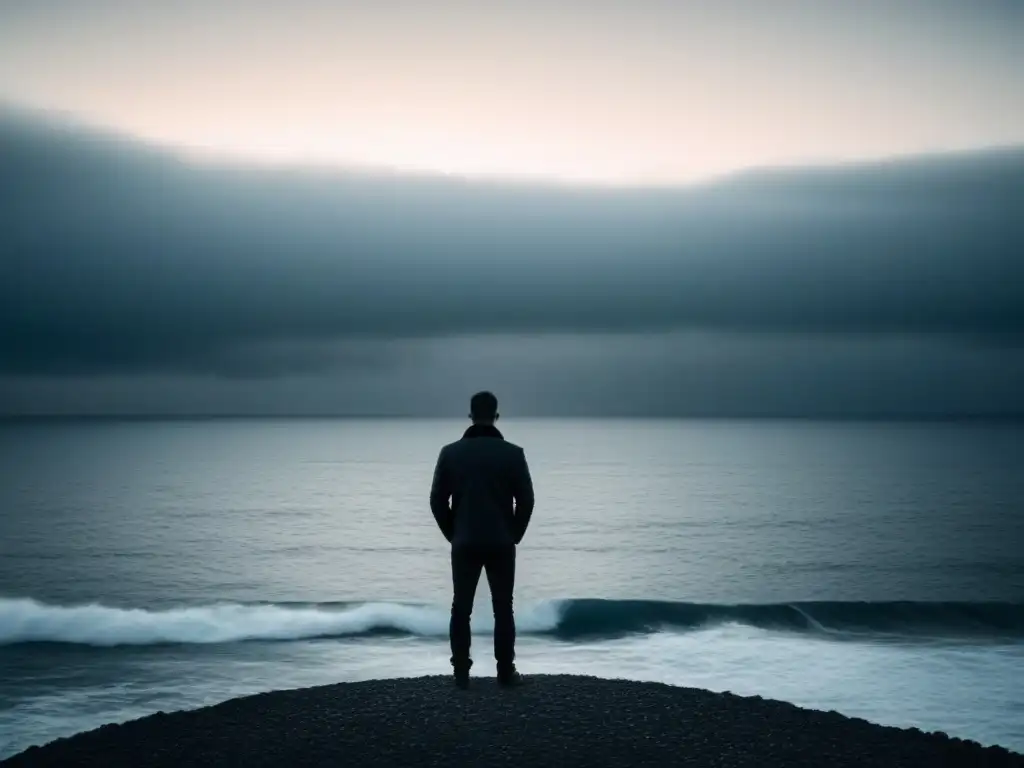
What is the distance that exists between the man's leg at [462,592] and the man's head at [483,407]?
4.76ft

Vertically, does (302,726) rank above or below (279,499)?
above

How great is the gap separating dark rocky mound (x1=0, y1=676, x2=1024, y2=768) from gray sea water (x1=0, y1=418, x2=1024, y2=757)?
849cm

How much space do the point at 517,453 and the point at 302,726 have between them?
12.1 feet

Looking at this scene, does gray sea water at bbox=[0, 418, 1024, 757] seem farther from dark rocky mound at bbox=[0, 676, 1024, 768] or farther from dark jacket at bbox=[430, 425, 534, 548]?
dark jacket at bbox=[430, 425, 534, 548]

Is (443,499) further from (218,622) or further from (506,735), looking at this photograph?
(218,622)

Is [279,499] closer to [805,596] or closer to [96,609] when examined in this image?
[96,609]

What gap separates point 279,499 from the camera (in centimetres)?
7794

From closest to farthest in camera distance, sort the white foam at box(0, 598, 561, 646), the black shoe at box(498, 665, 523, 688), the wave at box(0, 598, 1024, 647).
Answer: the black shoe at box(498, 665, 523, 688), the white foam at box(0, 598, 561, 646), the wave at box(0, 598, 1024, 647)

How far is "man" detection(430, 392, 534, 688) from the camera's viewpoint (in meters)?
9.16

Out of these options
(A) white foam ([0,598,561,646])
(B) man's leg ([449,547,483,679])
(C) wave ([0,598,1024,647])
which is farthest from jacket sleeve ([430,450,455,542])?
(C) wave ([0,598,1024,647])

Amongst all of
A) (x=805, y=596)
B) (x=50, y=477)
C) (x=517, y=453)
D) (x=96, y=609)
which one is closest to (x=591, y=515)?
(x=805, y=596)

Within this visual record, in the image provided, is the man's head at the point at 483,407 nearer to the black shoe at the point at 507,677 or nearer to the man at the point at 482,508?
the man at the point at 482,508

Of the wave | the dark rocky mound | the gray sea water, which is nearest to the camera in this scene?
the dark rocky mound

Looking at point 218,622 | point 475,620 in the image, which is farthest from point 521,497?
point 218,622
